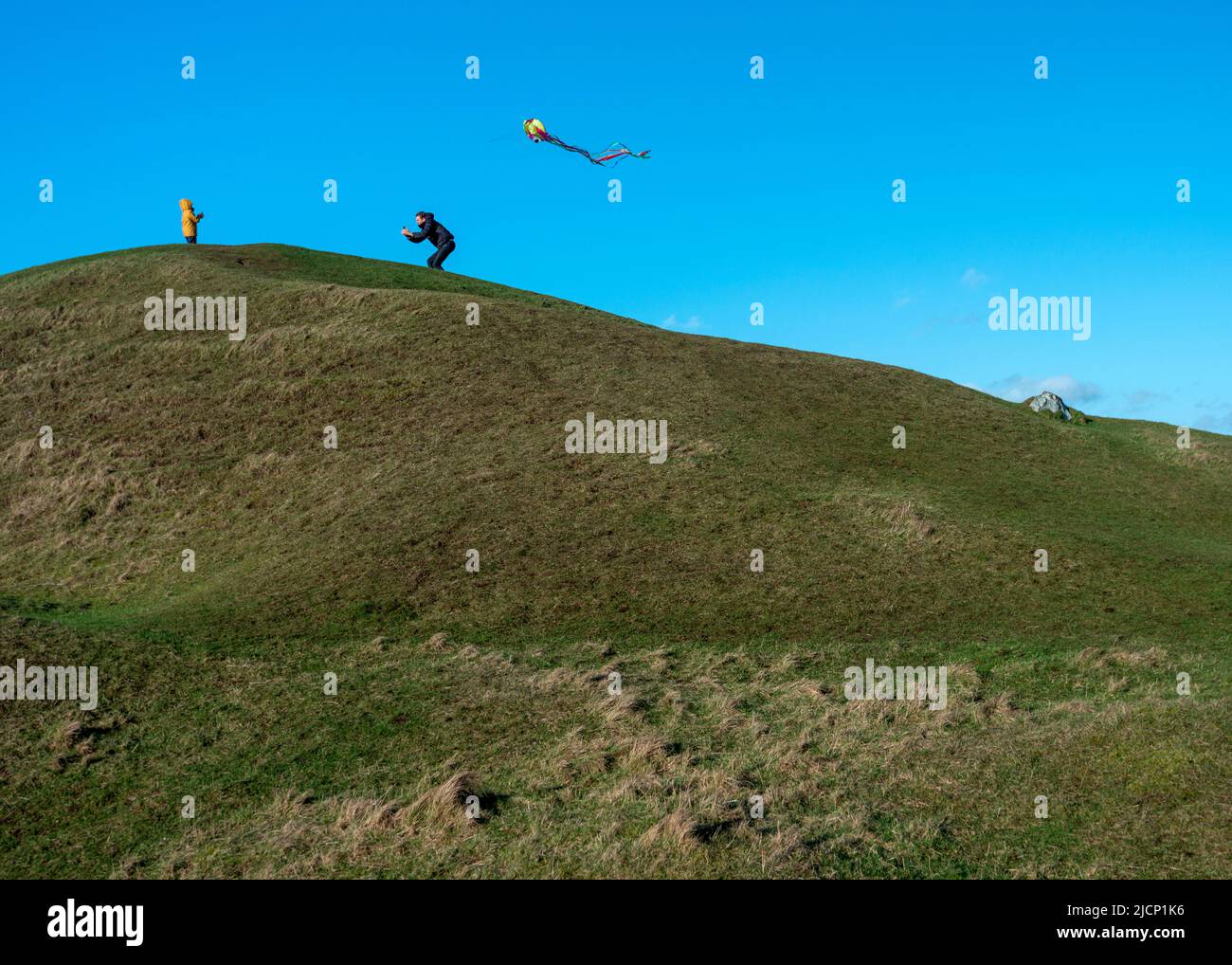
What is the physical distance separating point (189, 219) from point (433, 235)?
1701 centimetres

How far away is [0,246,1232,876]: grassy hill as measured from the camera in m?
13.8

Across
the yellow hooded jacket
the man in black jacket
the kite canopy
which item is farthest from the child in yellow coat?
the kite canopy

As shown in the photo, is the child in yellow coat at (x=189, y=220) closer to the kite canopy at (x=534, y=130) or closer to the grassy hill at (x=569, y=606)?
the grassy hill at (x=569, y=606)

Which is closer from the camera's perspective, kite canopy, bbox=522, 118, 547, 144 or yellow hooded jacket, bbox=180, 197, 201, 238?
kite canopy, bbox=522, 118, 547, 144

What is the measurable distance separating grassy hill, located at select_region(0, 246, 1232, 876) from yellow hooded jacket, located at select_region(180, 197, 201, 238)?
7286 millimetres

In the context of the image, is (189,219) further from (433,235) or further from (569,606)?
(569,606)

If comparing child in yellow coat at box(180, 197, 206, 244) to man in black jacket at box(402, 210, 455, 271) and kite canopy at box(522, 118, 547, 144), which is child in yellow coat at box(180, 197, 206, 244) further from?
kite canopy at box(522, 118, 547, 144)

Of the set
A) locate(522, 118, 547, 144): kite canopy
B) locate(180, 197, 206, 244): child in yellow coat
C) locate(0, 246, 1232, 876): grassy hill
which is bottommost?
locate(0, 246, 1232, 876): grassy hill

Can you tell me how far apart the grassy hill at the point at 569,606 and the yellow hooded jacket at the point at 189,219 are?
7.29m

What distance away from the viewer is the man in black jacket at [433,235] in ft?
168

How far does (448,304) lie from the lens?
158 ft
